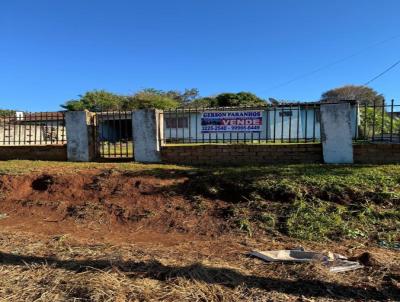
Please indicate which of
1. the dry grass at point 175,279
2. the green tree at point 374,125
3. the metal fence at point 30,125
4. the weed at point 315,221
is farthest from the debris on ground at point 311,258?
the metal fence at point 30,125

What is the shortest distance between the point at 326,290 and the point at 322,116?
17.9ft

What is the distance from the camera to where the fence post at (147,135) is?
9.55m

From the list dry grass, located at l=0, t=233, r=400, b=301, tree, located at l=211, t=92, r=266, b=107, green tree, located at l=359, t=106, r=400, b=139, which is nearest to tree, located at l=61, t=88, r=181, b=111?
tree, located at l=211, t=92, r=266, b=107

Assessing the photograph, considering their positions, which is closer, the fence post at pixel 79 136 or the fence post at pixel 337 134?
the fence post at pixel 337 134

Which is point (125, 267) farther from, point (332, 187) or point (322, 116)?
point (322, 116)

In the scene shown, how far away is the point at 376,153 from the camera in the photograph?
816cm

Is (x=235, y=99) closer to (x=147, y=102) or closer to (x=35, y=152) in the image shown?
(x=147, y=102)

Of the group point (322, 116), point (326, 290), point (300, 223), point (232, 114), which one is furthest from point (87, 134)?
point (326, 290)

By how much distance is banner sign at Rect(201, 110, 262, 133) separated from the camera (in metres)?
10.0

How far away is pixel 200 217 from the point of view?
20.4ft

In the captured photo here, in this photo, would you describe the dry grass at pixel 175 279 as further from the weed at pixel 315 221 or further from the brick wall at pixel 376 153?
the brick wall at pixel 376 153

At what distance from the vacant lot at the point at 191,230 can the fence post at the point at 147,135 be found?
2.78ft

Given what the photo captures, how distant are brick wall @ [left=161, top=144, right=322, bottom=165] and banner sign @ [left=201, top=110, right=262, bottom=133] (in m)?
1.27

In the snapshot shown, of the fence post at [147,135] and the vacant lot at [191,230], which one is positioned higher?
the fence post at [147,135]
